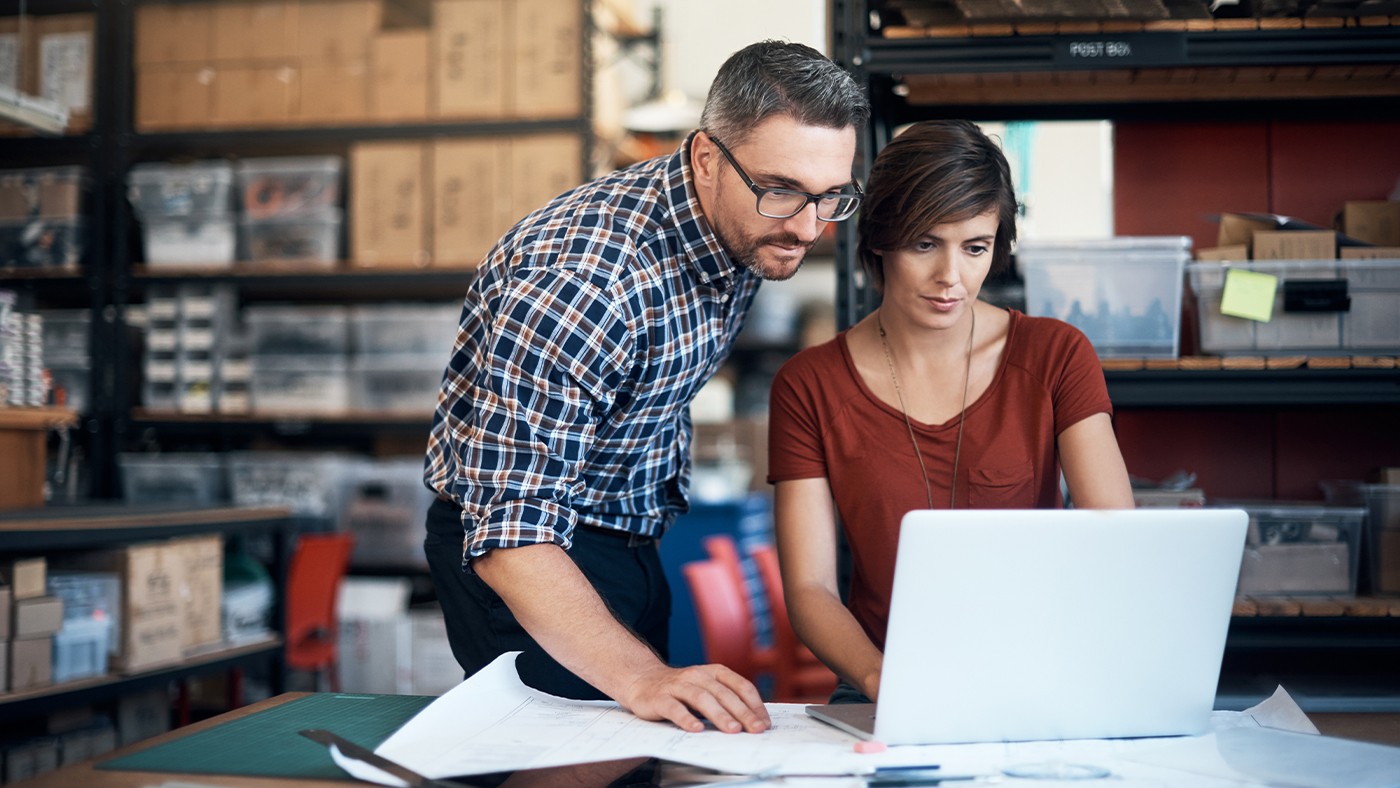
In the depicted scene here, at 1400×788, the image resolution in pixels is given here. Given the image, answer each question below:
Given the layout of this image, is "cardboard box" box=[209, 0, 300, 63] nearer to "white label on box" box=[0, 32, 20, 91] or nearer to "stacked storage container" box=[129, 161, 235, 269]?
"stacked storage container" box=[129, 161, 235, 269]

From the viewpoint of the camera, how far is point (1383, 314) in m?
1.69

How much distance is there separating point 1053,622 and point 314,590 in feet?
10.2

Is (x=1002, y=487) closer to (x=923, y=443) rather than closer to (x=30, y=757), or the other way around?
(x=923, y=443)

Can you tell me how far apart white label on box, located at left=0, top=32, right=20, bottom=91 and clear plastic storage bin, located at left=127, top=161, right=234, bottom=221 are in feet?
2.03

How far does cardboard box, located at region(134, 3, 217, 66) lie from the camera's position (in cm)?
420

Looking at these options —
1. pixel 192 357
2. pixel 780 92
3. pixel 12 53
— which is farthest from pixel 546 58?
pixel 780 92

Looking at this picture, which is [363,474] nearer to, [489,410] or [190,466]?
[190,466]

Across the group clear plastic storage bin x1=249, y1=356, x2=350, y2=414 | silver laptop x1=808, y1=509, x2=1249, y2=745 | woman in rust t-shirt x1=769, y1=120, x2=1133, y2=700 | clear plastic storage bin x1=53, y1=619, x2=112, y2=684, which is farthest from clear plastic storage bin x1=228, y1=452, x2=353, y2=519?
silver laptop x1=808, y1=509, x2=1249, y2=745

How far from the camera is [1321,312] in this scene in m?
1.70

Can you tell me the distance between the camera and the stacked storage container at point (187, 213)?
4125mm

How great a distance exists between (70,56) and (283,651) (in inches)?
105

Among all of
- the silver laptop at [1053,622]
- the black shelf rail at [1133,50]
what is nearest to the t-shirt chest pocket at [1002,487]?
the silver laptop at [1053,622]

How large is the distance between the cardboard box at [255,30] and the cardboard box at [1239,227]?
342 cm

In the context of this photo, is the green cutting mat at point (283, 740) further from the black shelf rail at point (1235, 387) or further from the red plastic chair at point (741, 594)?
the red plastic chair at point (741, 594)
